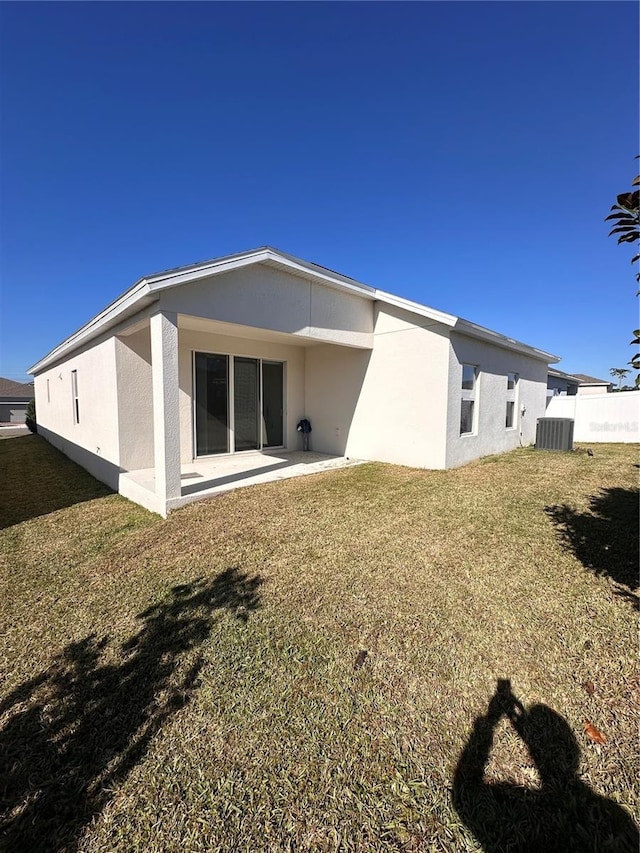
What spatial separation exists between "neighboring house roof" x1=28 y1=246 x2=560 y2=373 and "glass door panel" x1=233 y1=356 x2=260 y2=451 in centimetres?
304

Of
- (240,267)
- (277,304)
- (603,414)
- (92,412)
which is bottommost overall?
(92,412)

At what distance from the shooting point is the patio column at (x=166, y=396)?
18.9 ft

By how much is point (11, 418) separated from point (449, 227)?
46029mm

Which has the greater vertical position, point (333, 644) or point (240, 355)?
point (240, 355)

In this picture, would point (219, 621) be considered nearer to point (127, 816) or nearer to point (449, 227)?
point (127, 816)

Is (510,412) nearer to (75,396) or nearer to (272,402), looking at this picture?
(272,402)

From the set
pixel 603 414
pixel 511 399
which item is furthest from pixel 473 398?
pixel 603 414

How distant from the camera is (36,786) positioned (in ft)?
6.58

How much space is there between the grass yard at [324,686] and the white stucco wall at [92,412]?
10.3 ft

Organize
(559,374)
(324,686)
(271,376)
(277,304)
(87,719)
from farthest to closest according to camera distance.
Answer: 1. (559,374)
2. (271,376)
3. (277,304)
4. (324,686)
5. (87,719)

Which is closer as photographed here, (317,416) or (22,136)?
(22,136)

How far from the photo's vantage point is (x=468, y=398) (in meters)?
9.41

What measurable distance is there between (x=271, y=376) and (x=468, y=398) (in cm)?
530

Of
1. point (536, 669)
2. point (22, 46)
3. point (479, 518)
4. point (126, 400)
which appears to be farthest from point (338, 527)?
point (22, 46)
